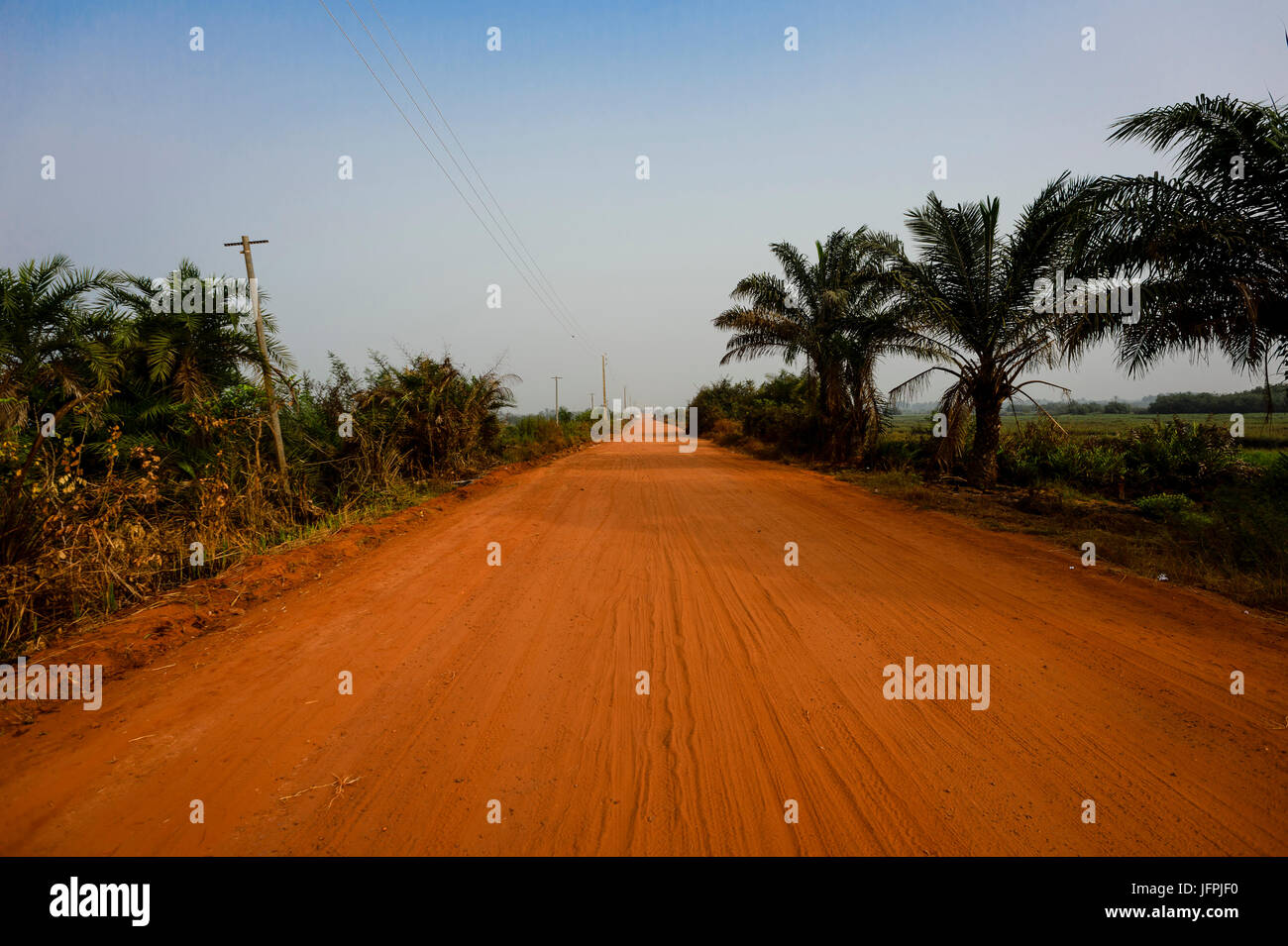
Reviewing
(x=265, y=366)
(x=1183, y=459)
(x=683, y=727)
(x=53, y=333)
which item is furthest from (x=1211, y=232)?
(x=53, y=333)

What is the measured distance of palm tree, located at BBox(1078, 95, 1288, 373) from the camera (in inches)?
278

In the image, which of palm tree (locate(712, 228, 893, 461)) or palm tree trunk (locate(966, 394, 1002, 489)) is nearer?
palm tree trunk (locate(966, 394, 1002, 489))

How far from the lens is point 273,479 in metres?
7.96

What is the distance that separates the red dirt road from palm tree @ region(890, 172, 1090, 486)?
6.70 metres

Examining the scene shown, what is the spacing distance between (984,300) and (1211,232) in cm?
449

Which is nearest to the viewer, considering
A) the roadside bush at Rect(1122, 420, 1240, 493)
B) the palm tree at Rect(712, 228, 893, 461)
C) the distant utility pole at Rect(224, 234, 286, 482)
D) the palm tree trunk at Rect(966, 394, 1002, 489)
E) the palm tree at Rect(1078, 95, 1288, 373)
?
the palm tree at Rect(1078, 95, 1288, 373)

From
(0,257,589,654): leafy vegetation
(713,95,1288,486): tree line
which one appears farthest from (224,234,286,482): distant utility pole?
(713,95,1288,486): tree line

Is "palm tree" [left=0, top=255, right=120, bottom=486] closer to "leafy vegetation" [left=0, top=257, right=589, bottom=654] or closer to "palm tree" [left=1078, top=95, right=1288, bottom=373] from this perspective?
"leafy vegetation" [left=0, top=257, right=589, bottom=654]

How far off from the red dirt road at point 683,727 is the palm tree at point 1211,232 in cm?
512

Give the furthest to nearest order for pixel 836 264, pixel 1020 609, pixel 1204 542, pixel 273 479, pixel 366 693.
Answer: pixel 836 264
pixel 273 479
pixel 1204 542
pixel 1020 609
pixel 366 693

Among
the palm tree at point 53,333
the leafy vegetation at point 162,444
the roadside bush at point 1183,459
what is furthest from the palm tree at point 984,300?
the palm tree at point 53,333
